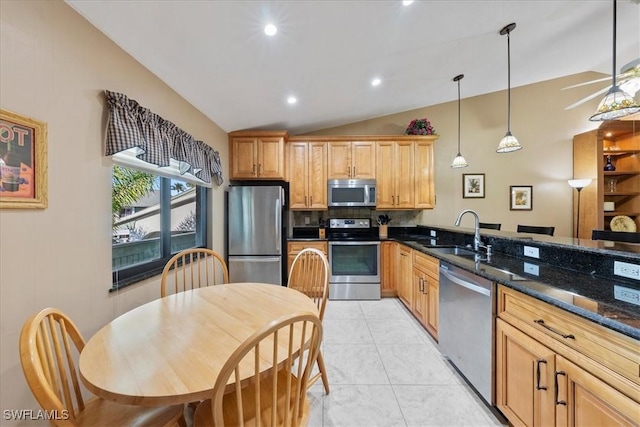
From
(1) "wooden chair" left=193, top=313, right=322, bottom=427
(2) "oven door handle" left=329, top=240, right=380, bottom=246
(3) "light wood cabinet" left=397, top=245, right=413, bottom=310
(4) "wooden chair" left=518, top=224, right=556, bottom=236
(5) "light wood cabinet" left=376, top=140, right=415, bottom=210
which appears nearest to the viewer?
(1) "wooden chair" left=193, top=313, right=322, bottom=427

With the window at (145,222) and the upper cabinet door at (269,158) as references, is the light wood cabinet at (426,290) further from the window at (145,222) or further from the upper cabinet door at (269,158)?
the window at (145,222)

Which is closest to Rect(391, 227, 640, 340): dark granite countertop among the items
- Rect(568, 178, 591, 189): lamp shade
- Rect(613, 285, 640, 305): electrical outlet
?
Rect(613, 285, 640, 305): electrical outlet

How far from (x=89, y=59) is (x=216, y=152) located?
1614 millimetres

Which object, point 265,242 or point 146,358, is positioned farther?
point 265,242

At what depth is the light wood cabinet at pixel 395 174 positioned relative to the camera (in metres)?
3.75

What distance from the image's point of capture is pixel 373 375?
190 cm

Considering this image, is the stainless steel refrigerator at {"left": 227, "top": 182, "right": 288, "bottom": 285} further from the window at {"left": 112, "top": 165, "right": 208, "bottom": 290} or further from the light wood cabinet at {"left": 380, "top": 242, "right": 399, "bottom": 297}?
the light wood cabinet at {"left": 380, "top": 242, "right": 399, "bottom": 297}

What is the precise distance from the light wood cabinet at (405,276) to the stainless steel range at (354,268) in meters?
0.30

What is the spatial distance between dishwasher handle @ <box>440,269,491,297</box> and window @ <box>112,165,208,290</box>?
235 centimetres

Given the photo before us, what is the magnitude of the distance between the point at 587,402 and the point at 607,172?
467 centimetres

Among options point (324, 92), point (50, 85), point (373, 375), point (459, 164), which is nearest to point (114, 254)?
point (50, 85)

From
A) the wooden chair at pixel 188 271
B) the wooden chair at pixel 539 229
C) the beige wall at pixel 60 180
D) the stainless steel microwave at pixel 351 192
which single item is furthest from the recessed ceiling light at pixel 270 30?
the wooden chair at pixel 539 229

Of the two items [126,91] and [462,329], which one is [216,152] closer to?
[126,91]

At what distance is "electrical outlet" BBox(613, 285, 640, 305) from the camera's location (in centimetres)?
107
